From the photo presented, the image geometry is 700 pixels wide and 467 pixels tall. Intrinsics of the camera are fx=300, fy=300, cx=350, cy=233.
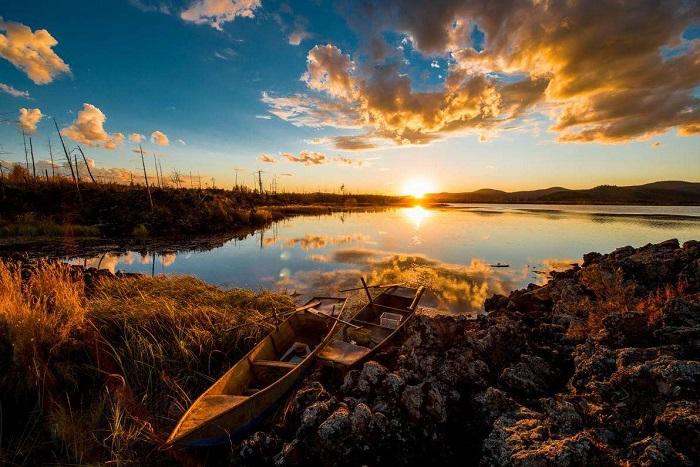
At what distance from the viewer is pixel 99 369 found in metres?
5.88

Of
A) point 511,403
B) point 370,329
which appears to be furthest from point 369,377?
point 370,329

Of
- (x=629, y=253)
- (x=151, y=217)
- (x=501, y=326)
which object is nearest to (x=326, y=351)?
(x=501, y=326)

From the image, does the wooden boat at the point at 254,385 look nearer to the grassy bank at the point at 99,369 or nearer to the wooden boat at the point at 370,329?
the wooden boat at the point at 370,329

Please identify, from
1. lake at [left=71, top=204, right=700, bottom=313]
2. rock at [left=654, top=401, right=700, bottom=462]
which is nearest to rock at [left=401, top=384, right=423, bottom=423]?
rock at [left=654, top=401, right=700, bottom=462]

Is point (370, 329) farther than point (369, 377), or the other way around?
point (370, 329)

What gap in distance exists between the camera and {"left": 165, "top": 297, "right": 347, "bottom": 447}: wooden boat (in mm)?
4449

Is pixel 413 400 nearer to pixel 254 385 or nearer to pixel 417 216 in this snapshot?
pixel 254 385

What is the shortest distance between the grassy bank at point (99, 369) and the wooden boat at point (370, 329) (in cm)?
223

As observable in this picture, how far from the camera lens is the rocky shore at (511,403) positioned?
3.44m

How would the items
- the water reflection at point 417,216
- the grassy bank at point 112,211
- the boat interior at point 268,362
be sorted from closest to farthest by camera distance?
the boat interior at point 268,362
the grassy bank at point 112,211
the water reflection at point 417,216

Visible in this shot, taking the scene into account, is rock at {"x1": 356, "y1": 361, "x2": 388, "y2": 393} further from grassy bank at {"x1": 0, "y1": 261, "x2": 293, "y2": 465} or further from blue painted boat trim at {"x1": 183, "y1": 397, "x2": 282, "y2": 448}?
grassy bank at {"x1": 0, "y1": 261, "x2": 293, "y2": 465}

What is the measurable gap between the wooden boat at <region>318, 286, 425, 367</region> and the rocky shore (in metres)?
0.58

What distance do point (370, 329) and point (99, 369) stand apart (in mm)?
6483

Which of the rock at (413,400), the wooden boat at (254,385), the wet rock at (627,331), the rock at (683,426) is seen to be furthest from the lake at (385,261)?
the rock at (683,426)
